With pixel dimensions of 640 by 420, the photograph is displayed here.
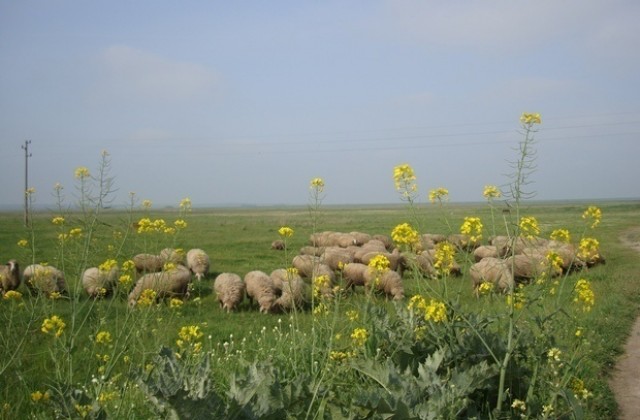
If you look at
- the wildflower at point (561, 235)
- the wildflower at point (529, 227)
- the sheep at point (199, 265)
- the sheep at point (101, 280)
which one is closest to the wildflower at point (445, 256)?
the wildflower at point (529, 227)

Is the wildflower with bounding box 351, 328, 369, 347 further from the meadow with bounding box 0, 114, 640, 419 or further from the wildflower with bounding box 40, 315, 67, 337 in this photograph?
the wildflower with bounding box 40, 315, 67, 337

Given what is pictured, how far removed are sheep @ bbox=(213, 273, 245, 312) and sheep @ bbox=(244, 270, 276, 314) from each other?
232mm

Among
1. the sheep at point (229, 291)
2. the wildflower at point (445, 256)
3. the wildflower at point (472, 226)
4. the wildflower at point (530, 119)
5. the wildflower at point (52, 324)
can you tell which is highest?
the wildflower at point (530, 119)

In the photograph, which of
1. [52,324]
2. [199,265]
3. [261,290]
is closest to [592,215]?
[52,324]

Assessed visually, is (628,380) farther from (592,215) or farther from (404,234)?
(404,234)

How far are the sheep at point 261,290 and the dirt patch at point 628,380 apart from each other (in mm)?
7320

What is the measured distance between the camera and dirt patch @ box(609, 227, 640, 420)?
5611 mm

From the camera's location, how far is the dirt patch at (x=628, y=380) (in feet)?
18.4

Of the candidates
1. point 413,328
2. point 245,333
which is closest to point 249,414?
point 413,328

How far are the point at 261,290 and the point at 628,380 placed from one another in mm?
8047

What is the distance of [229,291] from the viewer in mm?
12555

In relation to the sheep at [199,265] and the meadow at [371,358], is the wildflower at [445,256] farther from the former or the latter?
the sheep at [199,265]

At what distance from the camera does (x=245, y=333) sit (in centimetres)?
948

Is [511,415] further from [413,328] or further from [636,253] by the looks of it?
[636,253]
